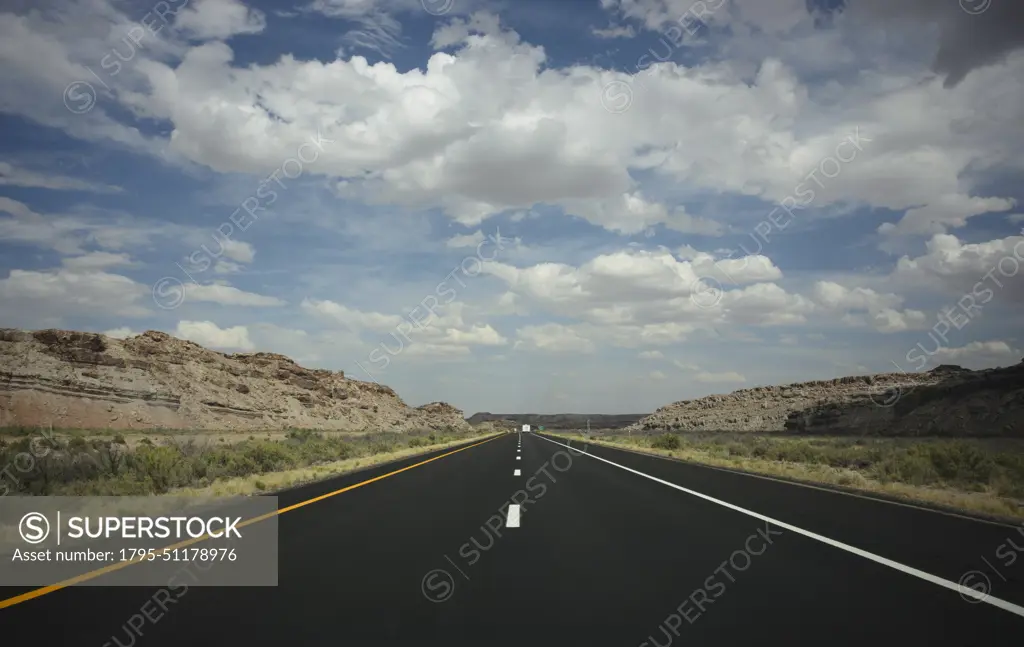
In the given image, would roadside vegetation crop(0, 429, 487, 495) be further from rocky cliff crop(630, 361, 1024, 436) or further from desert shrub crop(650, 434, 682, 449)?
rocky cliff crop(630, 361, 1024, 436)

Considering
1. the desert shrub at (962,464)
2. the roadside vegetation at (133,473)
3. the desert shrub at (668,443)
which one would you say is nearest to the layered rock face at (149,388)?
the roadside vegetation at (133,473)

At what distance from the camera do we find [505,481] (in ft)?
59.9

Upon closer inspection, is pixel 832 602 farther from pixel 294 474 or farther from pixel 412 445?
pixel 412 445

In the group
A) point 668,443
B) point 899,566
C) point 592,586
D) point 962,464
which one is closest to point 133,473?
point 592,586

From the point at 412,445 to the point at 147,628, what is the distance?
41019 mm

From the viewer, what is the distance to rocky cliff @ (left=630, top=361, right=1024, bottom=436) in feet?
179

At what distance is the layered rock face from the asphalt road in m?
58.0

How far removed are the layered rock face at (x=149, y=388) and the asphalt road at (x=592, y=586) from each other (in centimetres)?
5797

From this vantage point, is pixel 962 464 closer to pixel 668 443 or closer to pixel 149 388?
pixel 668 443

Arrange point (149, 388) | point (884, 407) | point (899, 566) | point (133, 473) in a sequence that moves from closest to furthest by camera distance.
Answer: point (899, 566) < point (133, 473) < point (149, 388) < point (884, 407)

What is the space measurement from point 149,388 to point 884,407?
244 ft

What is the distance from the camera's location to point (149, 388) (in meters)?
69.2

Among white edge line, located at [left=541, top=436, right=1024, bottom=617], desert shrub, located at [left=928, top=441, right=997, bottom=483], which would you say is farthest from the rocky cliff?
white edge line, located at [left=541, top=436, right=1024, bottom=617]

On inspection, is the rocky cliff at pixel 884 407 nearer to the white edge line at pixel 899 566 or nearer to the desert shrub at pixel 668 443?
the desert shrub at pixel 668 443
